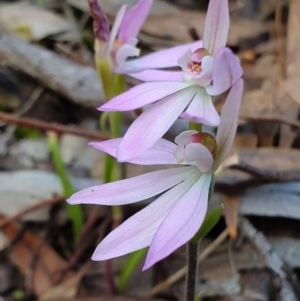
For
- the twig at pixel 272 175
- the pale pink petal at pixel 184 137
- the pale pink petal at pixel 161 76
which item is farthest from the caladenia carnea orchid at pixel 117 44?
the pale pink petal at pixel 184 137

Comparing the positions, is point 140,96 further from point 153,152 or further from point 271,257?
point 271,257

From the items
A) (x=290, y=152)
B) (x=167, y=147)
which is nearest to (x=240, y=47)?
(x=290, y=152)

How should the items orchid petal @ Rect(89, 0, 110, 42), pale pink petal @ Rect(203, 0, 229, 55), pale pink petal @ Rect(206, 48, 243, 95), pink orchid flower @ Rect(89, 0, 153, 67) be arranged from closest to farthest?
1. pale pink petal @ Rect(206, 48, 243, 95)
2. pale pink petal @ Rect(203, 0, 229, 55)
3. orchid petal @ Rect(89, 0, 110, 42)
4. pink orchid flower @ Rect(89, 0, 153, 67)

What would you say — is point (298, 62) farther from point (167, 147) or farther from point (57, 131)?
point (167, 147)

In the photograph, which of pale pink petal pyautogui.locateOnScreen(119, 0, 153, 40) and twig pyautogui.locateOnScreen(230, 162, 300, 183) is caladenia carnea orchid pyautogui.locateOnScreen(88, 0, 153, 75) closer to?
pale pink petal pyautogui.locateOnScreen(119, 0, 153, 40)

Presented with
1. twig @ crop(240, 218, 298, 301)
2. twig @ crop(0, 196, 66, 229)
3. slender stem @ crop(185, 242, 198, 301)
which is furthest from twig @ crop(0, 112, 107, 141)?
slender stem @ crop(185, 242, 198, 301)
